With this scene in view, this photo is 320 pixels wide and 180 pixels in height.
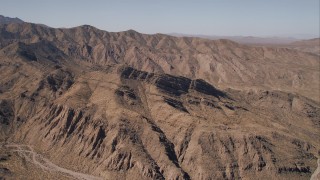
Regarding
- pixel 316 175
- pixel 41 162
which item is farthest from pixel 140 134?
pixel 316 175

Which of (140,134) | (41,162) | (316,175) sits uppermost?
(140,134)

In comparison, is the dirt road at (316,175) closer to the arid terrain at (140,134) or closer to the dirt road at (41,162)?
the arid terrain at (140,134)

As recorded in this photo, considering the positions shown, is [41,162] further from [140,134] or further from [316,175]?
[316,175]

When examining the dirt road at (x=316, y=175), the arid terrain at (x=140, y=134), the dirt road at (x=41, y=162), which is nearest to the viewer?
the dirt road at (x=316, y=175)

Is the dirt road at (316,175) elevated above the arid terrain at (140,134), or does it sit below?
below

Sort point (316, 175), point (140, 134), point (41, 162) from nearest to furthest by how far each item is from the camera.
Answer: point (316, 175), point (41, 162), point (140, 134)

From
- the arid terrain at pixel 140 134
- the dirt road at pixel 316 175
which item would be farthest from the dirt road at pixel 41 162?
the dirt road at pixel 316 175

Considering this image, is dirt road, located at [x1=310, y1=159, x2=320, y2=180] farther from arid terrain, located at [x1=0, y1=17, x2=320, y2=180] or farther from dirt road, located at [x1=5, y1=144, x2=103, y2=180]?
dirt road, located at [x1=5, y1=144, x2=103, y2=180]

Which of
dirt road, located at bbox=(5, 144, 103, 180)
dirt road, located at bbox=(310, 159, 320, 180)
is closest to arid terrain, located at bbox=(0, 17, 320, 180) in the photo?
dirt road, located at bbox=(5, 144, 103, 180)

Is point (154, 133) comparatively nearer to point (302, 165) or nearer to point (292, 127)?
point (302, 165)
